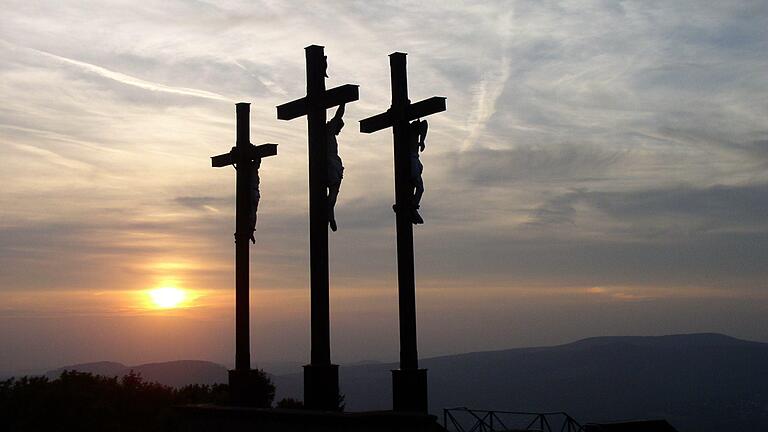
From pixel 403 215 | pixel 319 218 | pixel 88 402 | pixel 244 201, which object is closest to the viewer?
pixel 403 215

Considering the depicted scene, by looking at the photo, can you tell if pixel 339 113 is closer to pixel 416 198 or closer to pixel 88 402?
pixel 416 198

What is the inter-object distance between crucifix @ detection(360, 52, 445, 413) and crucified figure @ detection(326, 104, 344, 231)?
683 mm

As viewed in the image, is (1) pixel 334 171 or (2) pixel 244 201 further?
(2) pixel 244 201

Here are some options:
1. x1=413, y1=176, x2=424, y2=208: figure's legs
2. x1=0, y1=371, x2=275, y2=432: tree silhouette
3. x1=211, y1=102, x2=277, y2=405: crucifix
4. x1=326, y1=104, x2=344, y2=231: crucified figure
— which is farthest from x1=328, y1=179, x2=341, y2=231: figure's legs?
x1=0, y1=371, x2=275, y2=432: tree silhouette

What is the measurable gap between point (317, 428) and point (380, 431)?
1398 mm

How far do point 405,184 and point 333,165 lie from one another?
155cm

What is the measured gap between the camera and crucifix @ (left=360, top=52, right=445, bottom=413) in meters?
16.2

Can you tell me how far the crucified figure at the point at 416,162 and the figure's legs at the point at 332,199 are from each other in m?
1.54

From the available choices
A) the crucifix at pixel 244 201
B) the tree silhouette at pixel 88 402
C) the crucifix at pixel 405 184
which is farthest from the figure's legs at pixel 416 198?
the tree silhouette at pixel 88 402

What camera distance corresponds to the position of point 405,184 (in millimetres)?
16797

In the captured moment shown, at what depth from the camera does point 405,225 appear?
16.7 meters

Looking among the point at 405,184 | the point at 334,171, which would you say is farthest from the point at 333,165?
the point at 405,184

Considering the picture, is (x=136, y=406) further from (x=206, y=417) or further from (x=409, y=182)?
(x=409, y=182)

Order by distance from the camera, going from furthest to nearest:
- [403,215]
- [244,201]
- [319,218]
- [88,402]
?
[88,402] → [244,201] → [319,218] → [403,215]
